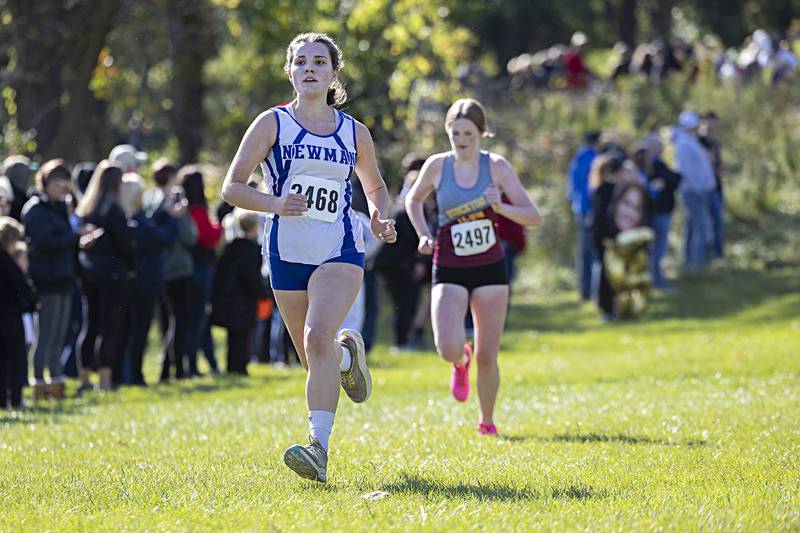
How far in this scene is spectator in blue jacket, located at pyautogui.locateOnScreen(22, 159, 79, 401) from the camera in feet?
42.5

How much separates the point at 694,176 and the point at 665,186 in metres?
1.38

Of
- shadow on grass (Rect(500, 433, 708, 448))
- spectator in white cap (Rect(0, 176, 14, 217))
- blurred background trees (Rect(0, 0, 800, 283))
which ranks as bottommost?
shadow on grass (Rect(500, 433, 708, 448))

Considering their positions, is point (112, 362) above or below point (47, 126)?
below

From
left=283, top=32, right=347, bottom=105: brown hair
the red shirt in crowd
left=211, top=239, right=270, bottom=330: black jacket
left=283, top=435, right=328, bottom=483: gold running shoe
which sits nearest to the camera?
left=283, top=435, right=328, bottom=483: gold running shoe

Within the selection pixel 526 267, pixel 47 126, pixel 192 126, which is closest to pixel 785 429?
pixel 47 126

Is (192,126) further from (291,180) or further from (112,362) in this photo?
(291,180)

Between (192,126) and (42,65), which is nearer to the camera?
(42,65)

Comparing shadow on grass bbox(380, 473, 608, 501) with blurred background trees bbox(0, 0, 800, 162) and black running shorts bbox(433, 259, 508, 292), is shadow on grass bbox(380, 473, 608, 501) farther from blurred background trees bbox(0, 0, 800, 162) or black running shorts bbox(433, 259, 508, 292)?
blurred background trees bbox(0, 0, 800, 162)

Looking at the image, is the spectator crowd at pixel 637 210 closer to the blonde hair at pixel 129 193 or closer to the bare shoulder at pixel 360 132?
the blonde hair at pixel 129 193

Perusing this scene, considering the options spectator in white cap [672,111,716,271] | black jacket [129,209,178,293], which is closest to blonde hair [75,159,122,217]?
black jacket [129,209,178,293]

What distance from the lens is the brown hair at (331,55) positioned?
7.50 m

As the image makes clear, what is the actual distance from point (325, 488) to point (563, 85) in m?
30.8

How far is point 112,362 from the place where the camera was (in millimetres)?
14031

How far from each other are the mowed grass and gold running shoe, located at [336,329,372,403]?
39cm
